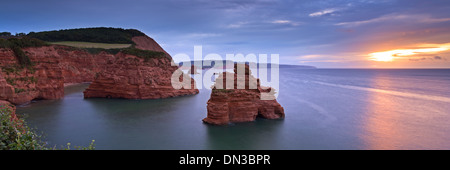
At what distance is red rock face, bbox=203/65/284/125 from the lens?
21.9m

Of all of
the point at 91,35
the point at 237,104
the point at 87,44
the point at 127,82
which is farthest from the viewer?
the point at 91,35

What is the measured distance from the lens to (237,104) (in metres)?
22.6

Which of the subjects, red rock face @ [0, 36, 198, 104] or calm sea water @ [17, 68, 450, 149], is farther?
red rock face @ [0, 36, 198, 104]

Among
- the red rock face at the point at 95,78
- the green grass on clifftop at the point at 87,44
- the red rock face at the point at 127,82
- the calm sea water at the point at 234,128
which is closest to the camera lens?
the calm sea water at the point at 234,128

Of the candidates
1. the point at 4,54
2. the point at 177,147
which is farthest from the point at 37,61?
the point at 177,147

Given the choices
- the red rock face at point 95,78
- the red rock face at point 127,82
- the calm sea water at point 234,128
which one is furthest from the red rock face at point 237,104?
the red rock face at point 95,78

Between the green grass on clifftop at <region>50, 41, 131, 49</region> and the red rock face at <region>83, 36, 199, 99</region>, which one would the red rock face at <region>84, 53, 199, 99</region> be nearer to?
the red rock face at <region>83, 36, 199, 99</region>

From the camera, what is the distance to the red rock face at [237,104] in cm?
2194

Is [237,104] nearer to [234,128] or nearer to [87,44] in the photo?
[234,128]

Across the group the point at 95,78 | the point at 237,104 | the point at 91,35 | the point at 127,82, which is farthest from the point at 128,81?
the point at 91,35

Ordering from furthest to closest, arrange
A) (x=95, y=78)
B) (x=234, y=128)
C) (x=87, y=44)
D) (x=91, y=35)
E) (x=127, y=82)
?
(x=91, y=35)
(x=87, y=44)
(x=95, y=78)
(x=127, y=82)
(x=234, y=128)

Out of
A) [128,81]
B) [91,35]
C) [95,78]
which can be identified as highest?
[91,35]

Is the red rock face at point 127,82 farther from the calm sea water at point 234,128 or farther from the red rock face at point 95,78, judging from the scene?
the calm sea water at point 234,128

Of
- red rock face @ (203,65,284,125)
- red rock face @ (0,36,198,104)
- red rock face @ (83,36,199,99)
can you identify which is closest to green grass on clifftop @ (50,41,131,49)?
red rock face @ (0,36,198,104)
